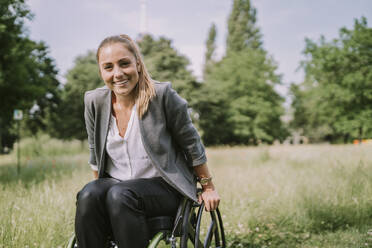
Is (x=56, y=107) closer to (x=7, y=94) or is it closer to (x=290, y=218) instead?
(x=7, y=94)

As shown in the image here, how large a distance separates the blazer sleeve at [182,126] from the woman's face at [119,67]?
0.21 m

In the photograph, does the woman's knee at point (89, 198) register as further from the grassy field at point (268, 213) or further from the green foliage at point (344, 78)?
the green foliage at point (344, 78)

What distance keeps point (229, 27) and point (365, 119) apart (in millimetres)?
17229

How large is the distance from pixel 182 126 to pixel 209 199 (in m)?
0.45

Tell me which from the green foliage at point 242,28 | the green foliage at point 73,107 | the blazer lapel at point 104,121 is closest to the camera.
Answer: the blazer lapel at point 104,121

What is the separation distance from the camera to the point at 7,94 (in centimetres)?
702

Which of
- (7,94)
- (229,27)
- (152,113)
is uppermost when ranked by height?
(229,27)

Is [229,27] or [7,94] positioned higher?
[229,27]

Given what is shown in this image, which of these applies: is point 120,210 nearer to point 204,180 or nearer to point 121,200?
point 121,200

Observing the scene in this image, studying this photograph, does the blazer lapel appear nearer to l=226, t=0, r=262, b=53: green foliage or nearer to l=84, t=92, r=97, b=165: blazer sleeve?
l=84, t=92, r=97, b=165: blazer sleeve

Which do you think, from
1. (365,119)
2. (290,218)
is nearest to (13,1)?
(290,218)

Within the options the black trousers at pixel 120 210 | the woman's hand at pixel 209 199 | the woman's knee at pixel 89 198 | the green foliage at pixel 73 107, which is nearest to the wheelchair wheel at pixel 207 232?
the woman's hand at pixel 209 199

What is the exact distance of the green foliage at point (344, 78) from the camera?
22.0m

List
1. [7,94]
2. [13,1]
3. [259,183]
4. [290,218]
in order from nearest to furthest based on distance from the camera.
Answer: [290,218], [259,183], [13,1], [7,94]
